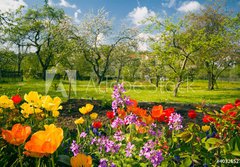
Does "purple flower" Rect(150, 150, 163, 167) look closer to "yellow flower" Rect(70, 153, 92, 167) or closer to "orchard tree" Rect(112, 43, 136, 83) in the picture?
"yellow flower" Rect(70, 153, 92, 167)

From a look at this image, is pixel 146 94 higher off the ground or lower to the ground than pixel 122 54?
lower

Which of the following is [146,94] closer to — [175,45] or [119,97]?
[175,45]

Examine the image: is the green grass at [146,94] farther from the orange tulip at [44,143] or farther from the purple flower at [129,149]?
the orange tulip at [44,143]

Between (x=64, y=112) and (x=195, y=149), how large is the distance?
18.9ft

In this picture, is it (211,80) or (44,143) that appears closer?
(44,143)

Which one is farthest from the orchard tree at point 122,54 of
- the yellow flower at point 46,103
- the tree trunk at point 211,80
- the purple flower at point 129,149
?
the purple flower at point 129,149

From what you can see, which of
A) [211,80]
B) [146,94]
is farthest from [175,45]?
[211,80]

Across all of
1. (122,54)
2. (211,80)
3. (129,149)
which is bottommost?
(129,149)

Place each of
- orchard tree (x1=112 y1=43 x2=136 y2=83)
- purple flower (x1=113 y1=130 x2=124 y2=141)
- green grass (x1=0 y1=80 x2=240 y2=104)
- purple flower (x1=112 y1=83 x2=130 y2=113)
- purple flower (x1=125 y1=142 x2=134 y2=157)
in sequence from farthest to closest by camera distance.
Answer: orchard tree (x1=112 y1=43 x2=136 y2=83), green grass (x1=0 y1=80 x2=240 y2=104), purple flower (x1=112 y1=83 x2=130 y2=113), purple flower (x1=113 y1=130 x2=124 y2=141), purple flower (x1=125 y1=142 x2=134 y2=157)

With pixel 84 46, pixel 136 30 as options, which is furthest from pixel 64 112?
pixel 136 30

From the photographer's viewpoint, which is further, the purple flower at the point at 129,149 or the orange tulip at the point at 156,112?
the orange tulip at the point at 156,112

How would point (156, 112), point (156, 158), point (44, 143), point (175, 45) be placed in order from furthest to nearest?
point (175, 45), point (156, 112), point (156, 158), point (44, 143)

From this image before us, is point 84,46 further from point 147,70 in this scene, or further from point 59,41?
point 147,70

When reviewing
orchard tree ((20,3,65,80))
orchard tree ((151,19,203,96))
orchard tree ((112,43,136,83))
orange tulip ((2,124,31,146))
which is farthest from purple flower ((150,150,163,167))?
orchard tree ((20,3,65,80))
